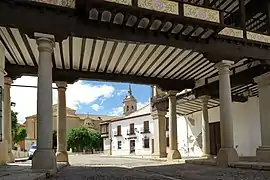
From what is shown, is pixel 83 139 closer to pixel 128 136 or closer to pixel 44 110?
pixel 128 136

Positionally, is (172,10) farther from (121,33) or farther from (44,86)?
(44,86)

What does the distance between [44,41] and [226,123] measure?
6.69 m

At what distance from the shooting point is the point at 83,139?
6191cm

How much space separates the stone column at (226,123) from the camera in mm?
12438

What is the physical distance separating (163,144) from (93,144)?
42.2m

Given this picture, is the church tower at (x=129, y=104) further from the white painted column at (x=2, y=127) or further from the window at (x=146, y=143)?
the white painted column at (x=2, y=127)

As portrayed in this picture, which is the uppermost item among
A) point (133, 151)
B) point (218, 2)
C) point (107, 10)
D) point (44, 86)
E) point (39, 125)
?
point (218, 2)

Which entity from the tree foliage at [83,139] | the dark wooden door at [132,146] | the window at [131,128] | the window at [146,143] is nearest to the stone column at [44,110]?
the window at [146,143]

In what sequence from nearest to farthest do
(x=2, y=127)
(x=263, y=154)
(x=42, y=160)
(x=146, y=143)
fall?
(x=42, y=160)
(x=2, y=127)
(x=263, y=154)
(x=146, y=143)

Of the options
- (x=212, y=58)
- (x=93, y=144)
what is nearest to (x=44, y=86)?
(x=212, y=58)

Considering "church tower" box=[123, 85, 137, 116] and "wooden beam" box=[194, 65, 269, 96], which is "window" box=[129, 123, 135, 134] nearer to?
"church tower" box=[123, 85, 137, 116]

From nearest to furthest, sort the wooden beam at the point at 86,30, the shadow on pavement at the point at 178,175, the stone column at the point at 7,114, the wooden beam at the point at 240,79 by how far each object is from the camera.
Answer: the shadow on pavement at the point at 178,175 → the wooden beam at the point at 86,30 → the wooden beam at the point at 240,79 → the stone column at the point at 7,114

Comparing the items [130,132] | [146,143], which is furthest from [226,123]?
[130,132]

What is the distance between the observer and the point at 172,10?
10422 millimetres
